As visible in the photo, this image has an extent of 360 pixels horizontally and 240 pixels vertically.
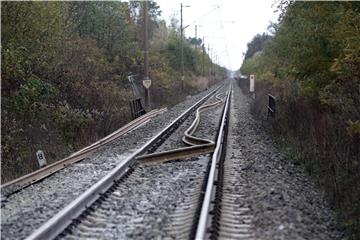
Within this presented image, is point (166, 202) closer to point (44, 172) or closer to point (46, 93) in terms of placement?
point (44, 172)

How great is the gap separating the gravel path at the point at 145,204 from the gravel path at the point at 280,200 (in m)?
1.04

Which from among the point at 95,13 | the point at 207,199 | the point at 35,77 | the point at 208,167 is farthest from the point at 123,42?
the point at 207,199

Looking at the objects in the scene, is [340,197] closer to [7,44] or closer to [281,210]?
[281,210]

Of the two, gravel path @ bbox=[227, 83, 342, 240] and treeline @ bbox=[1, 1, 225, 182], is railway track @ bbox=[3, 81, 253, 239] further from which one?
treeline @ bbox=[1, 1, 225, 182]

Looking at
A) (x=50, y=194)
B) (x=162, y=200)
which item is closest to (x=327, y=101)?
(x=162, y=200)

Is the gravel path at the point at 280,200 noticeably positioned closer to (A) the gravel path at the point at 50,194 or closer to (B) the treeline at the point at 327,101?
(B) the treeline at the point at 327,101

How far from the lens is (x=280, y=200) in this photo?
859cm

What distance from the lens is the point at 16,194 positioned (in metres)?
9.40

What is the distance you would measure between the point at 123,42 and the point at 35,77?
79.3 ft

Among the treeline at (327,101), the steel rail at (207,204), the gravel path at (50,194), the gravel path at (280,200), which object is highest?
the treeline at (327,101)

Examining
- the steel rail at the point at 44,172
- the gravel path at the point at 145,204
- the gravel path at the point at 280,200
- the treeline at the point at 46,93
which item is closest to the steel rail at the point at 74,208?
the gravel path at the point at 145,204

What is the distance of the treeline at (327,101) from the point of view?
867cm

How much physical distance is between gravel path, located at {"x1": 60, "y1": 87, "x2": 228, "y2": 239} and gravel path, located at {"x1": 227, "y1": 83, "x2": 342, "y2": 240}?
1038 millimetres

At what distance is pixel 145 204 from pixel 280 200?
2114 mm
